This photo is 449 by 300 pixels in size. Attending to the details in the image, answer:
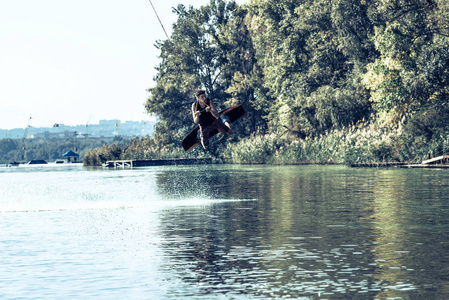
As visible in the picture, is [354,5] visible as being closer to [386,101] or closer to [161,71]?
[386,101]

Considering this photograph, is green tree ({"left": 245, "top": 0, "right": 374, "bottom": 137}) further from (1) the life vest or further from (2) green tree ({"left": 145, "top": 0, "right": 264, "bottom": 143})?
(1) the life vest

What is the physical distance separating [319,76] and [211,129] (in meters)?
44.9

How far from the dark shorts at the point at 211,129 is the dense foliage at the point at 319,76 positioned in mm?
14279

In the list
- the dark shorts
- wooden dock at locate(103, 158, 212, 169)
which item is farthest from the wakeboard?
wooden dock at locate(103, 158, 212, 169)

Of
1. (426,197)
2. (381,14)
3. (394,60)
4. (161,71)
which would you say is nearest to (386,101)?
(394,60)

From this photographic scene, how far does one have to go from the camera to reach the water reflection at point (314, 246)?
11.9 m

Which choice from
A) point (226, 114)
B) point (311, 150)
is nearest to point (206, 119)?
Result: point (226, 114)

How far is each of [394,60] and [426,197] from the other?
2952 cm

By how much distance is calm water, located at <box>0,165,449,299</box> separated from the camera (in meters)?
11.9

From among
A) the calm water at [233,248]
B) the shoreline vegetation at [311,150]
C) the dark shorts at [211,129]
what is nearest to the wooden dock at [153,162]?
the shoreline vegetation at [311,150]

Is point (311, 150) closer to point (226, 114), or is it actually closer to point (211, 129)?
point (226, 114)

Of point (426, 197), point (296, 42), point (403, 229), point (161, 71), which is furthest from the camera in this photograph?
point (161, 71)

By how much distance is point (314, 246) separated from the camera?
16.1 meters

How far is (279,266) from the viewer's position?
13.8m
